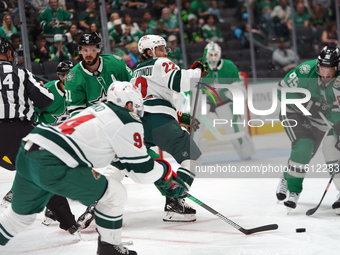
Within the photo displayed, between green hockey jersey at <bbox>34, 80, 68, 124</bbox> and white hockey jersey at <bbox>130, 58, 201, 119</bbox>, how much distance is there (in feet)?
3.33

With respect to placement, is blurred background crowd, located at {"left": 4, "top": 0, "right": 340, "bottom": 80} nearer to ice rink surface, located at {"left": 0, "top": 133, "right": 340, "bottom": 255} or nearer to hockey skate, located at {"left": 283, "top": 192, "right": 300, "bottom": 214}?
ice rink surface, located at {"left": 0, "top": 133, "right": 340, "bottom": 255}

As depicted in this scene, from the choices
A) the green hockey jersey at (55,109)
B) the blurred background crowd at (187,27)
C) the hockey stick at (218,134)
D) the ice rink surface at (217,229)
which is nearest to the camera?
the ice rink surface at (217,229)

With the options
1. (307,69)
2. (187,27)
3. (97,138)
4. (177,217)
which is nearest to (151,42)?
(307,69)

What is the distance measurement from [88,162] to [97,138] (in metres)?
0.13

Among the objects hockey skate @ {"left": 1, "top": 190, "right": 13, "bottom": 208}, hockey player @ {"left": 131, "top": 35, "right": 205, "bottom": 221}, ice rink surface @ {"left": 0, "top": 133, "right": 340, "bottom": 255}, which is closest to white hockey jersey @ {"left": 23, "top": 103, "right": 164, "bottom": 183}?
ice rink surface @ {"left": 0, "top": 133, "right": 340, "bottom": 255}

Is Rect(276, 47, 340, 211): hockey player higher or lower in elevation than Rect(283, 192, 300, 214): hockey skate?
higher

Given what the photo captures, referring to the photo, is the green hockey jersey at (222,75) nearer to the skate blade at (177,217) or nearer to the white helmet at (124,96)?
the skate blade at (177,217)

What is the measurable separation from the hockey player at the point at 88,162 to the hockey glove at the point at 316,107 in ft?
5.04

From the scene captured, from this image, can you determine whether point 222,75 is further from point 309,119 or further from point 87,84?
point 87,84

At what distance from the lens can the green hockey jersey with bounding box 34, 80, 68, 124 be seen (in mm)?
4016

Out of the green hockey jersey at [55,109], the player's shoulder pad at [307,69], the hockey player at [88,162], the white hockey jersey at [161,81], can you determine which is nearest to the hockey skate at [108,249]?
the hockey player at [88,162]

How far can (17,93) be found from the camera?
3.08 meters

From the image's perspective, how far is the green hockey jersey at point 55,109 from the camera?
402 cm

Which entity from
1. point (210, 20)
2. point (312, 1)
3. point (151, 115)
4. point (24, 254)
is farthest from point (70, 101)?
point (312, 1)
